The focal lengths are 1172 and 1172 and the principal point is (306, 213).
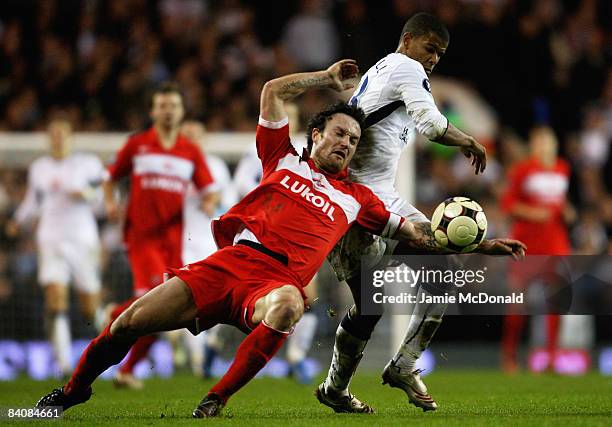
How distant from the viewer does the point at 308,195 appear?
6.36m

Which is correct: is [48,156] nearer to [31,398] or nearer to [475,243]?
[31,398]

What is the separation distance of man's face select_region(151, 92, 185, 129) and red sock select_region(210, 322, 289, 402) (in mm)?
4342

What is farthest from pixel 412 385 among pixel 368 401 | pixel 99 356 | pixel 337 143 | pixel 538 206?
pixel 538 206

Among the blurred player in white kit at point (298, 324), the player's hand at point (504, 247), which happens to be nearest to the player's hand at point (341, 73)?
the player's hand at point (504, 247)

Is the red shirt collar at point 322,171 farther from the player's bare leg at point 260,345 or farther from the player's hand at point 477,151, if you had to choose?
the player's bare leg at point 260,345

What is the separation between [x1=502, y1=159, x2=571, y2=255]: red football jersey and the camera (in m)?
12.4

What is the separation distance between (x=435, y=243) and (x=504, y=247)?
15.1 inches

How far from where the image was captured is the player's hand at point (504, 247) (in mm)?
6469

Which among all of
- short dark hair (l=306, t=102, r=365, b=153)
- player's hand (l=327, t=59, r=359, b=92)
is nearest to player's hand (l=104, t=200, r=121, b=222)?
short dark hair (l=306, t=102, r=365, b=153)

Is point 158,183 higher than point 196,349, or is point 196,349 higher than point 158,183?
point 158,183

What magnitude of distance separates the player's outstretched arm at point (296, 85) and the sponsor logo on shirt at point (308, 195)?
13.7 inches

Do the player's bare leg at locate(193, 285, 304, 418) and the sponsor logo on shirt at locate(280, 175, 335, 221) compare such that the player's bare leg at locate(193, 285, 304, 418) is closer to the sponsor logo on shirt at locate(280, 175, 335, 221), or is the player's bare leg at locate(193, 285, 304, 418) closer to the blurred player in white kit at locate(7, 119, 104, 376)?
the sponsor logo on shirt at locate(280, 175, 335, 221)

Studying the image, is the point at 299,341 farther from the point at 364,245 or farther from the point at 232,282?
the point at 232,282

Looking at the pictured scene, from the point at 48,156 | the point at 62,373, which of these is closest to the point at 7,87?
the point at 48,156
